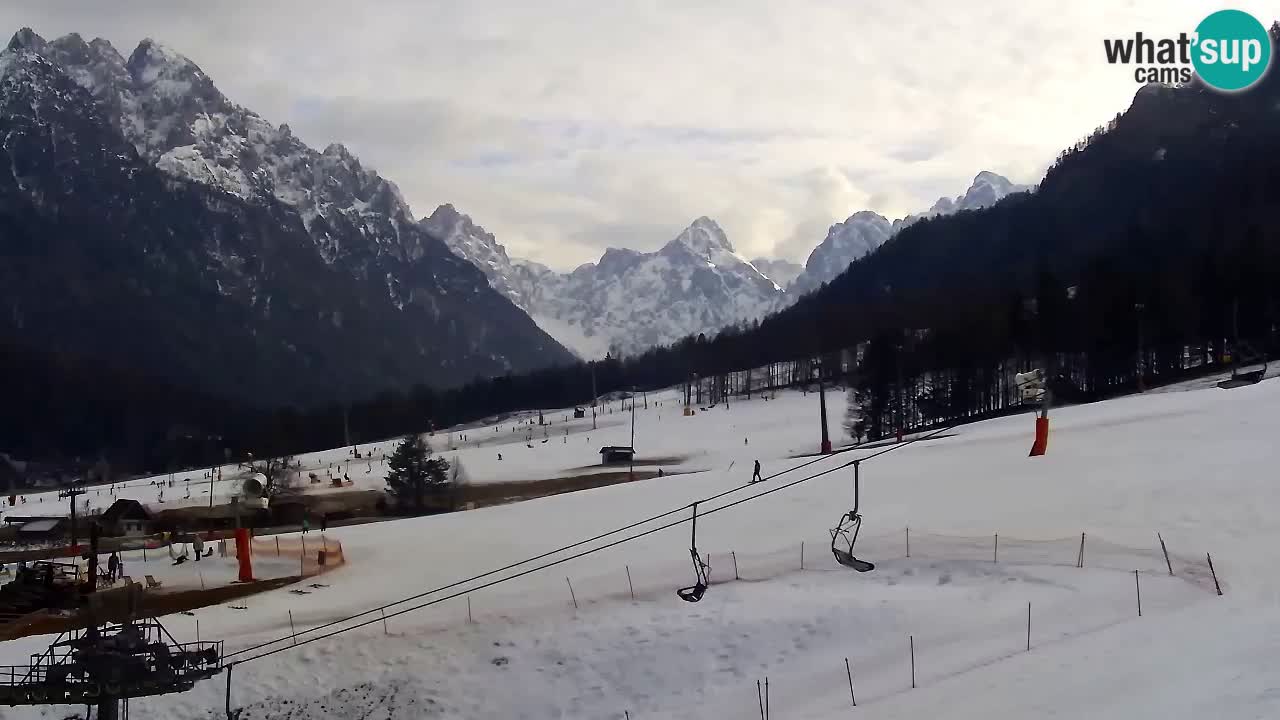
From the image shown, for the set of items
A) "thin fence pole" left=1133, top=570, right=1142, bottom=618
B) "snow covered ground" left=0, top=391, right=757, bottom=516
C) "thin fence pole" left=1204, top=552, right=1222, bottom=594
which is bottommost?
"snow covered ground" left=0, top=391, right=757, bottom=516

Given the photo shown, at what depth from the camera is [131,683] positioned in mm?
20938

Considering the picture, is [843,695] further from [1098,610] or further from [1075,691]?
[1098,610]

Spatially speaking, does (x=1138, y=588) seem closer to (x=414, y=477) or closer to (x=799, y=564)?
(x=799, y=564)

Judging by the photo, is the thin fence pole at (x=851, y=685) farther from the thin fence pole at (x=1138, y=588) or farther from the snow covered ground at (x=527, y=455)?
the snow covered ground at (x=527, y=455)

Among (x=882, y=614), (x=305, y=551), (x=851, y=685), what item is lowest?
(x=305, y=551)

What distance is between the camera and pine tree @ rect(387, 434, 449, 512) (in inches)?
2515

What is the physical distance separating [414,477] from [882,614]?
47.5m

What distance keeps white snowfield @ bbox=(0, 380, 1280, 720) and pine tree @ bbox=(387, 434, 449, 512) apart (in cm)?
2619

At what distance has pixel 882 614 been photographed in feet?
70.4

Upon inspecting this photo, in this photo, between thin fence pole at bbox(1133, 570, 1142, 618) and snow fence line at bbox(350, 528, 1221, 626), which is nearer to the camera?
thin fence pole at bbox(1133, 570, 1142, 618)

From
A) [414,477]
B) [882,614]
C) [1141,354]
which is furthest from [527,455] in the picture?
[882,614]

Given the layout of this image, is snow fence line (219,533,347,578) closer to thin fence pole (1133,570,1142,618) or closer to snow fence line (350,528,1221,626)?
snow fence line (350,528,1221,626)

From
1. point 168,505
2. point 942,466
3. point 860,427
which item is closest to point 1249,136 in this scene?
point 860,427

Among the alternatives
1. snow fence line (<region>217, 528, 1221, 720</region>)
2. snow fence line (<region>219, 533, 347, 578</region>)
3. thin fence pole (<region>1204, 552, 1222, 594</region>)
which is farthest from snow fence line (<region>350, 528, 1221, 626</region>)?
snow fence line (<region>219, 533, 347, 578</region>)
